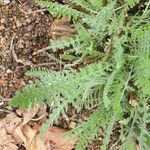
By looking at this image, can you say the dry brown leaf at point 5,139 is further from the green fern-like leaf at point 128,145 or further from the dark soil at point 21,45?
the green fern-like leaf at point 128,145

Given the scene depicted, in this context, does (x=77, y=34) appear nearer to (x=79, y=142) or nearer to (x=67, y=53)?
(x=67, y=53)

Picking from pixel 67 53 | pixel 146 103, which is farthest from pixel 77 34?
pixel 146 103

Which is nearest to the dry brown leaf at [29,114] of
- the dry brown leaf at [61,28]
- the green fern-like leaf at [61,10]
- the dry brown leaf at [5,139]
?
the dry brown leaf at [5,139]

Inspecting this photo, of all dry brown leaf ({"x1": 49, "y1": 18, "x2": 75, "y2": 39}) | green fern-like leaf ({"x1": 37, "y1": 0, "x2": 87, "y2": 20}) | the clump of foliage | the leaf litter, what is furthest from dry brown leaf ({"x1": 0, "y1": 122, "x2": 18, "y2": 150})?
green fern-like leaf ({"x1": 37, "y1": 0, "x2": 87, "y2": 20})

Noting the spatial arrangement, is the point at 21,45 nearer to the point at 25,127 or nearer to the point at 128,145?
the point at 25,127

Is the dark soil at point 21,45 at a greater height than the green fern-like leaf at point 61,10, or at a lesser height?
lesser

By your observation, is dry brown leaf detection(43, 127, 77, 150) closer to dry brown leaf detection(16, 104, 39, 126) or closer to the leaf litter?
the leaf litter

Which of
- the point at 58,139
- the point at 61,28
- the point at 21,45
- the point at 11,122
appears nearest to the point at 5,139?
the point at 11,122

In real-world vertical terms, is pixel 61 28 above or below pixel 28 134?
above
